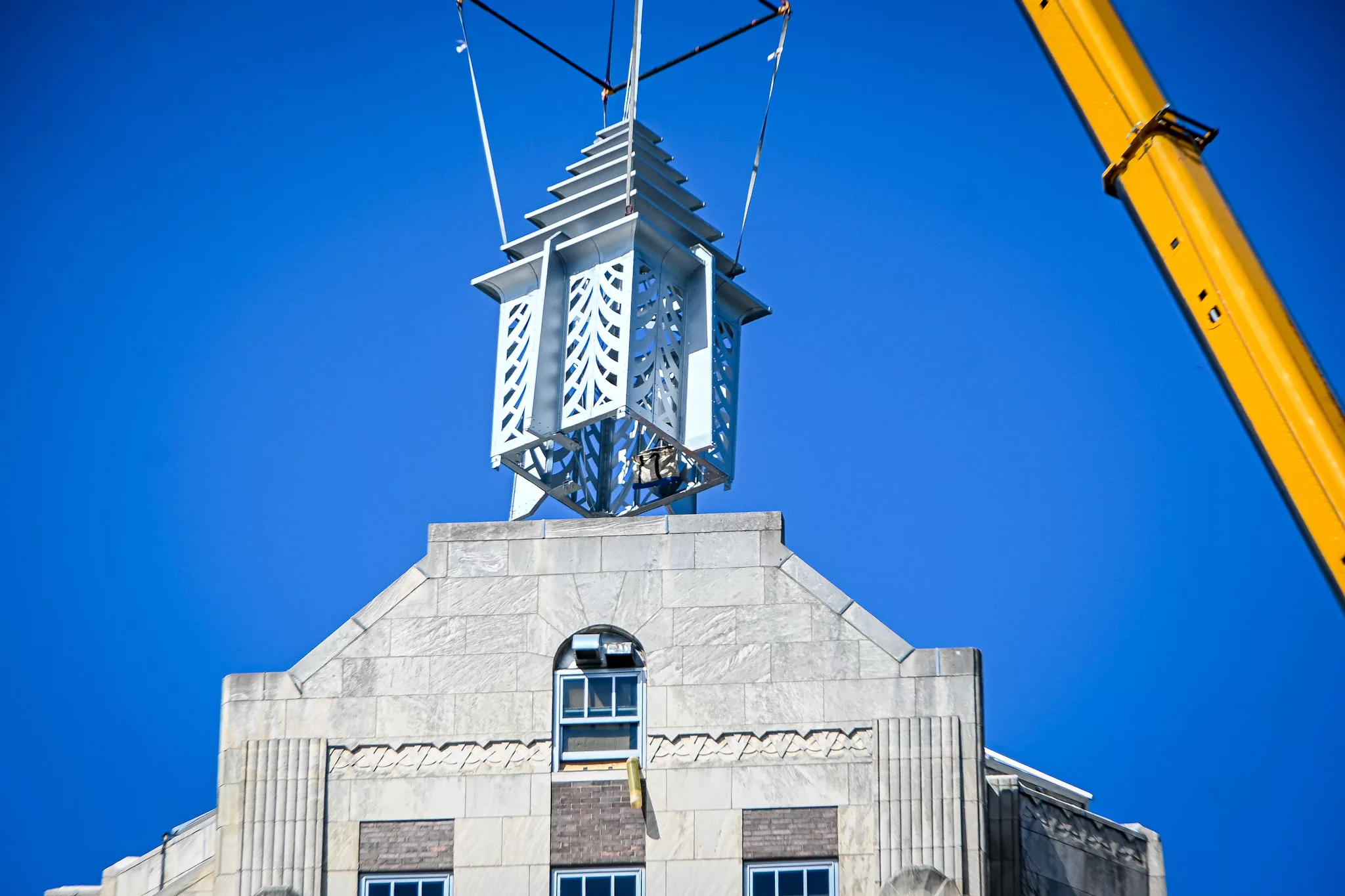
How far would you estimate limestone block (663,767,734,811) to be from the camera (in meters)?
44.6

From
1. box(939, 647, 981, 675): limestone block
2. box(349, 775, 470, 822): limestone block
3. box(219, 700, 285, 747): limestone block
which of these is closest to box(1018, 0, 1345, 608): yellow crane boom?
box(939, 647, 981, 675): limestone block

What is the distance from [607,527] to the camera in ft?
154

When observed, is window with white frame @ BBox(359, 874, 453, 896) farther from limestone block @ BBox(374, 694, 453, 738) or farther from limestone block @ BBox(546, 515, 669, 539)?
limestone block @ BBox(546, 515, 669, 539)

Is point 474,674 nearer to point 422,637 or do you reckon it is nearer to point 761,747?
point 422,637

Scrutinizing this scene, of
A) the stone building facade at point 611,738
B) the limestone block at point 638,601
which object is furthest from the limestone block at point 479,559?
the limestone block at point 638,601

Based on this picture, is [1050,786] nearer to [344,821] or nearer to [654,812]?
[654,812]

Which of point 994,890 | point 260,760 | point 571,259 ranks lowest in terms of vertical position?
point 994,890

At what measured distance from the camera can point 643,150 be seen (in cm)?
5372

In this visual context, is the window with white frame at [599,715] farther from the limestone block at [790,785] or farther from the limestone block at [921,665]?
the limestone block at [921,665]

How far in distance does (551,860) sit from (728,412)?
35.6 feet

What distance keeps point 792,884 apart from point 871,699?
3346mm

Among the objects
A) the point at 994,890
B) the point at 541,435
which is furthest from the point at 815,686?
the point at 541,435

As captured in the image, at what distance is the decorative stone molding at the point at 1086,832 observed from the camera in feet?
159

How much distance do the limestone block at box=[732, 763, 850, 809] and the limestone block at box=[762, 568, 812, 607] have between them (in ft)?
9.30
